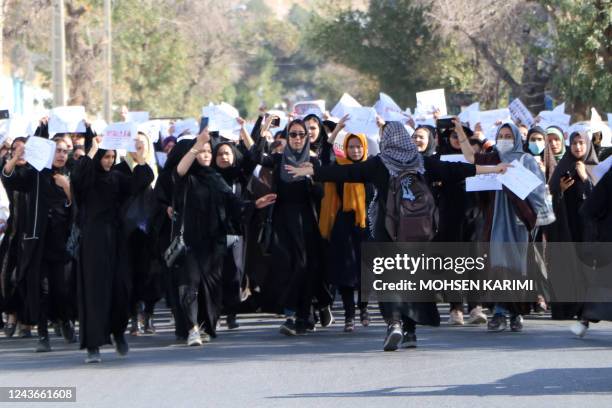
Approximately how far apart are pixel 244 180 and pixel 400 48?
28.9 metres

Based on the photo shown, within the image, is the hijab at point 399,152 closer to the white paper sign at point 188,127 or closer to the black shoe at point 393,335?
the black shoe at point 393,335

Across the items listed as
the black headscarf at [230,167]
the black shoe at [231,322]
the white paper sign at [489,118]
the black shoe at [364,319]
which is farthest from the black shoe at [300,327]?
the white paper sign at [489,118]

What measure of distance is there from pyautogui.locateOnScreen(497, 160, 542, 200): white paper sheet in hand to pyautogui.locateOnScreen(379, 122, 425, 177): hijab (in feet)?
2.81

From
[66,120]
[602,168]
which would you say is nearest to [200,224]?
[66,120]

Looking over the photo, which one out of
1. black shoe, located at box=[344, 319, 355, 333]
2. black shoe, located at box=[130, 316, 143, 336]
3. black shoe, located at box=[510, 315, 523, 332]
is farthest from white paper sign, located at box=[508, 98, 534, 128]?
black shoe, located at box=[130, 316, 143, 336]

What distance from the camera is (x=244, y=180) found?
502 inches

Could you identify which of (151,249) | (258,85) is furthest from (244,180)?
(258,85)

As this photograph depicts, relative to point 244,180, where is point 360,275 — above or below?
below

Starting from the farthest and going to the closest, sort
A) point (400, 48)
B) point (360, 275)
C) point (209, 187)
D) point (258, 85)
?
point (258, 85)
point (400, 48)
point (360, 275)
point (209, 187)

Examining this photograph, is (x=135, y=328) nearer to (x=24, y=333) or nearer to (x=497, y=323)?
(x=24, y=333)

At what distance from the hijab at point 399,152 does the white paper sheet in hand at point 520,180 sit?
855 mm

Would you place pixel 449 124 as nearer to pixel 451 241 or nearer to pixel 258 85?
pixel 451 241

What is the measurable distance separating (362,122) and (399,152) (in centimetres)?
197

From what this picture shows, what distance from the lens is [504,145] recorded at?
1227 centimetres
